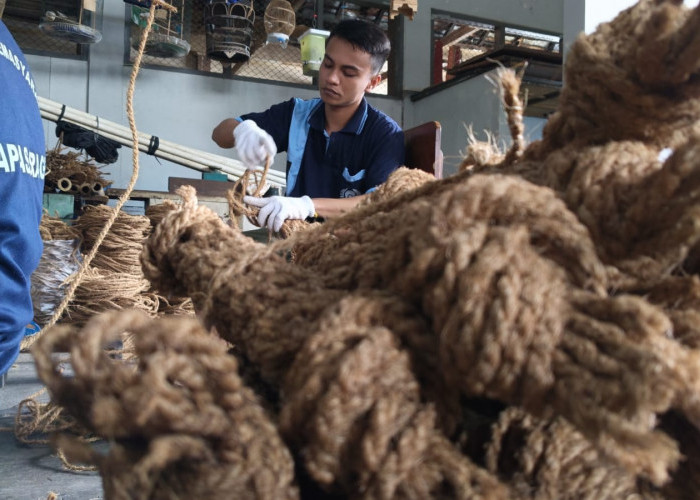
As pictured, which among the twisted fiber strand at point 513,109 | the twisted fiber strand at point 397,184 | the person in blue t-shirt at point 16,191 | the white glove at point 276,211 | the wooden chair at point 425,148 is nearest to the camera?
the twisted fiber strand at point 513,109

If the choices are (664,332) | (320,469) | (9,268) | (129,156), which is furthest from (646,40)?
(129,156)

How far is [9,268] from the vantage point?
102 cm

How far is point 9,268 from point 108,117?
3.35 m

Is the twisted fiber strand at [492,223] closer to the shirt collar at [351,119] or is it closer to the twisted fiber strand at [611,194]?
the twisted fiber strand at [611,194]

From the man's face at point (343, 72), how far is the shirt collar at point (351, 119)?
0.06 metres

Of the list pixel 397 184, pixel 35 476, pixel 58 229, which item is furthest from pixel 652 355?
pixel 58 229

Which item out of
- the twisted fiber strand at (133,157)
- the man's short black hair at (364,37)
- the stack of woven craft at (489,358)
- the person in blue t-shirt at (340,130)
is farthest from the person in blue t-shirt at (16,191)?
the man's short black hair at (364,37)

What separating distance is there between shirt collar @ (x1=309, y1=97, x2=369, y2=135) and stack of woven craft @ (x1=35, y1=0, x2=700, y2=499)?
4.84 feet

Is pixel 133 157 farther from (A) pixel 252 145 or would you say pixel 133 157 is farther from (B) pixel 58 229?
(B) pixel 58 229

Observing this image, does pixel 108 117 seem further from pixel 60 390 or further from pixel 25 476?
pixel 60 390

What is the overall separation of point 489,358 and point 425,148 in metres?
1.33

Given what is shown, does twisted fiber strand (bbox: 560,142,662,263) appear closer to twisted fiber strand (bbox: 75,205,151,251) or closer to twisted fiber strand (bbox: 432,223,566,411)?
twisted fiber strand (bbox: 432,223,566,411)

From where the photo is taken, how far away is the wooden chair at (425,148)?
147 cm

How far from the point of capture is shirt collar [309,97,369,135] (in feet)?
5.91
